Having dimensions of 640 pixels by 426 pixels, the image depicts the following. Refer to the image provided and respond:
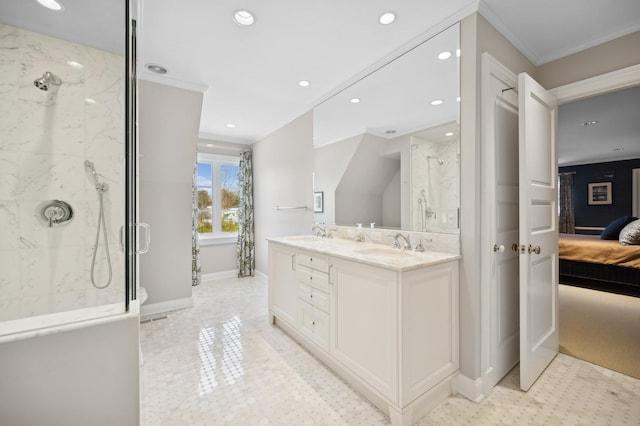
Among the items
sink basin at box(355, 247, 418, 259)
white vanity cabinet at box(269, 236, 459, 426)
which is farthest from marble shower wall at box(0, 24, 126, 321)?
sink basin at box(355, 247, 418, 259)

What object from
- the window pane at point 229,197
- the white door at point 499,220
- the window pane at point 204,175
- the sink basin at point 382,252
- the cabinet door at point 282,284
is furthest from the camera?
the window pane at point 229,197

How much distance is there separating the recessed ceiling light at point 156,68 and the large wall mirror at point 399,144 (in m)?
1.59

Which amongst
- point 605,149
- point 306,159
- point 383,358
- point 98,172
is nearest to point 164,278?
point 98,172

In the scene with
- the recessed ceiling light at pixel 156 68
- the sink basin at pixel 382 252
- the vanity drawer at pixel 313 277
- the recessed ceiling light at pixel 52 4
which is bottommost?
the vanity drawer at pixel 313 277

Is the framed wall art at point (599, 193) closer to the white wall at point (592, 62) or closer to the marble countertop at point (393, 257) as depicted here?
the white wall at point (592, 62)

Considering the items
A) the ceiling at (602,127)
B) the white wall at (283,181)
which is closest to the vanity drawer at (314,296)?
the white wall at (283,181)

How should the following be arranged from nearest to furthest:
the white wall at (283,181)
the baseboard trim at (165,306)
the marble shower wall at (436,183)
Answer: the marble shower wall at (436,183) < the baseboard trim at (165,306) < the white wall at (283,181)

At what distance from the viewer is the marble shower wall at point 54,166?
1.85 metres

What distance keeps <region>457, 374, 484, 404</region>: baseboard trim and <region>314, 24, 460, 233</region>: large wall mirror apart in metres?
0.96

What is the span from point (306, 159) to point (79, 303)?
101 inches

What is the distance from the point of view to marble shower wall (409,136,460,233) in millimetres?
1897

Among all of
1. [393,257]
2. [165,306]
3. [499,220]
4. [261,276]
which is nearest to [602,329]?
[499,220]

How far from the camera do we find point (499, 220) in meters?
1.89

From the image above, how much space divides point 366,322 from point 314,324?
62 cm
